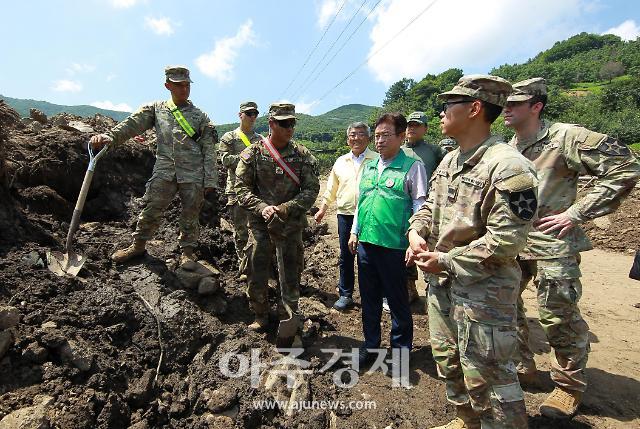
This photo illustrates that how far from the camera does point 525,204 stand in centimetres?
175

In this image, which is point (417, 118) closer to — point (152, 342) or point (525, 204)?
point (525, 204)

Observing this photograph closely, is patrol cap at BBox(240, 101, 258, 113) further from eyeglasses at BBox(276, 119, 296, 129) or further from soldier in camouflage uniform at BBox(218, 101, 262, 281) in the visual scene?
eyeglasses at BBox(276, 119, 296, 129)

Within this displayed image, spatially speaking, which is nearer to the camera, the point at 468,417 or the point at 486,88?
the point at 486,88

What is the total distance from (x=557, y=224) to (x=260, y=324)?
278 centimetres

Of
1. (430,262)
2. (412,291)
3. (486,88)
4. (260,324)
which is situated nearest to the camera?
(486,88)

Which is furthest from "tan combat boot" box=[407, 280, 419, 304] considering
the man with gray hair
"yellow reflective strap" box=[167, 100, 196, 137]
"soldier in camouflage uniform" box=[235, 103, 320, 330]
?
"yellow reflective strap" box=[167, 100, 196, 137]

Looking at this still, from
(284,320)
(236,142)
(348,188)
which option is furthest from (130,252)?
(348,188)

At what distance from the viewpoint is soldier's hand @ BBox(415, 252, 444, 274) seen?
2064 millimetres

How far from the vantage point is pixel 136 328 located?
330 centimetres

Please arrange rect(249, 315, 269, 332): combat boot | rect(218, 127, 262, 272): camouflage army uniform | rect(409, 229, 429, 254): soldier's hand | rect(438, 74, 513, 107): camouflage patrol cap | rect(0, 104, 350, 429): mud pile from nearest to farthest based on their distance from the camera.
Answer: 1. rect(438, 74, 513, 107): camouflage patrol cap
2. rect(409, 229, 429, 254): soldier's hand
3. rect(0, 104, 350, 429): mud pile
4. rect(249, 315, 269, 332): combat boot
5. rect(218, 127, 262, 272): camouflage army uniform

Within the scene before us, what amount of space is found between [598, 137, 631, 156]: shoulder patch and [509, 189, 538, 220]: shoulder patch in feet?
4.55

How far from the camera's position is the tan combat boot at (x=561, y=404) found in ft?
8.84

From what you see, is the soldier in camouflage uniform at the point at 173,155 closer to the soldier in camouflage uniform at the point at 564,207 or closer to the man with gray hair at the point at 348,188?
the man with gray hair at the point at 348,188

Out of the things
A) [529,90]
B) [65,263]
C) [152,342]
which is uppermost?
[529,90]
